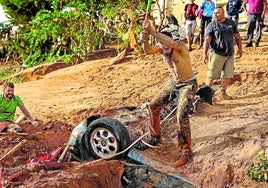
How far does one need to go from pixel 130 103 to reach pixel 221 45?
2.96m

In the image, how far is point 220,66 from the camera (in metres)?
10.4

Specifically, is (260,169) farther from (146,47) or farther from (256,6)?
(256,6)

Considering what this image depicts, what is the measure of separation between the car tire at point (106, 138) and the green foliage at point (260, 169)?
1730 mm

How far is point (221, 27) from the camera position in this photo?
10070 millimetres

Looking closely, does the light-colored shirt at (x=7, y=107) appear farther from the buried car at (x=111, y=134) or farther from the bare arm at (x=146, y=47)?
the bare arm at (x=146, y=47)

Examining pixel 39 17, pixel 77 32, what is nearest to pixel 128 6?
pixel 77 32

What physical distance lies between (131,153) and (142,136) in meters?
0.30

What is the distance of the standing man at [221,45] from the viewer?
1006 cm

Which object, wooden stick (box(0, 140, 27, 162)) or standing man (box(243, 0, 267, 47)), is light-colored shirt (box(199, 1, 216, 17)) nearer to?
standing man (box(243, 0, 267, 47))

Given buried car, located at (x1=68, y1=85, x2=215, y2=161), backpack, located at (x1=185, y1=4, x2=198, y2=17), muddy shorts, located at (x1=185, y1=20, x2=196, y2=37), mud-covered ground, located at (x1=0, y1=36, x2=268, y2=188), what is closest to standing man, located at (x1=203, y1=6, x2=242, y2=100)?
mud-covered ground, located at (x1=0, y1=36, x2=268, y2=188)

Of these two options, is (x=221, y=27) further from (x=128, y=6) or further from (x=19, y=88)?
(x=19, y=88)

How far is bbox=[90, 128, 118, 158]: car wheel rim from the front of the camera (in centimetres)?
744

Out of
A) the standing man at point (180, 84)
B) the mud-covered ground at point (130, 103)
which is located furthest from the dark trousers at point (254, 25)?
the standing man at point (180, 84)

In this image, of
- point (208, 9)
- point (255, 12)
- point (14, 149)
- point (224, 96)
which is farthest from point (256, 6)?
point (14, 149)
